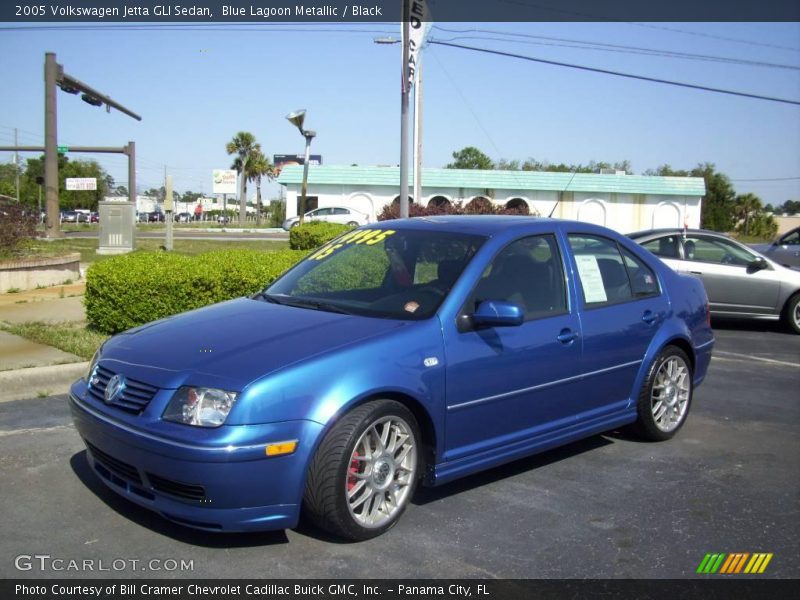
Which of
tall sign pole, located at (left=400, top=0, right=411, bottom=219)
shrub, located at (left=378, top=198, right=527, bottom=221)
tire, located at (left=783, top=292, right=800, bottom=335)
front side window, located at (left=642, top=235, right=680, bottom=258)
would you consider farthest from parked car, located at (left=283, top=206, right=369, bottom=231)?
tire, located at (left=783, top=292, right=800, bottom=335)

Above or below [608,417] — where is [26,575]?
below

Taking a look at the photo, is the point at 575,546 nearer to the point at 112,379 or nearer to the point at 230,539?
the point at 230,539

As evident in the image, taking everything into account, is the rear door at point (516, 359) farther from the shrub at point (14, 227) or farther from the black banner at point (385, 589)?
the shrub at point (14, 227)

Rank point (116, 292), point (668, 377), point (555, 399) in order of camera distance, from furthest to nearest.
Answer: point (116, 292), point (668, 377), point (555, 399)

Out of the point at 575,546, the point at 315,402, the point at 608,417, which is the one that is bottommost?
the point at 575,546

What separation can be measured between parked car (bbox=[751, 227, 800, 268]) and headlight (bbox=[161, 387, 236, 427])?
45.7 feet

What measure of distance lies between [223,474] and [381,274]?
190cm

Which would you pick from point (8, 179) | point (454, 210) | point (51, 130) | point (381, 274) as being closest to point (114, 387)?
point (381, 274)

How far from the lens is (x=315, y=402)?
3.61 metres

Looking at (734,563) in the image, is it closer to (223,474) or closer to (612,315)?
(612,315)

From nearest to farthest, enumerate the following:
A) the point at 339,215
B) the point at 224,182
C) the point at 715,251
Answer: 1. the point at 715,251
2. the point at 339,215
3. the point at 224,182

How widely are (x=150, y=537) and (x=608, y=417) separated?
10.0 feet

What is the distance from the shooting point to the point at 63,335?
816cm

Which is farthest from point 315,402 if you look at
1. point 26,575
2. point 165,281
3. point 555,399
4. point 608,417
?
point 165,281
